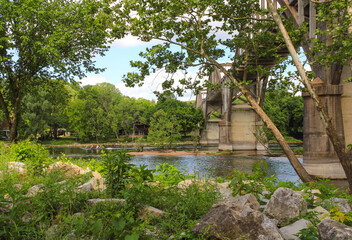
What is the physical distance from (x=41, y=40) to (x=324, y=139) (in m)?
14.7

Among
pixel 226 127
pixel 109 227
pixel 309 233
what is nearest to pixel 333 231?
pixel 309 233

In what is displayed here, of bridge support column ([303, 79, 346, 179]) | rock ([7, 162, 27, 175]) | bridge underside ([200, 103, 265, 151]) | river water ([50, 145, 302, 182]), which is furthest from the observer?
bridge underside ([200, 103, 265, 151])

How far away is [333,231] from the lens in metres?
2.93

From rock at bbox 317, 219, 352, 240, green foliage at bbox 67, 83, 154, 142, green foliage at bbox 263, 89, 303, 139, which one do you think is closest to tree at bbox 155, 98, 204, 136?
green foliage at bbox 67, 83, 154, 142

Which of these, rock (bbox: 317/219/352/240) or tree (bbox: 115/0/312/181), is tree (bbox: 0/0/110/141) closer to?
tree (bbox: 115/0/312/181)

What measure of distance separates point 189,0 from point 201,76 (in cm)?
302

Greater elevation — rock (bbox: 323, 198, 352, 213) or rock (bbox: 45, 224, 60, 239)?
rock (bbox: 323, 198, 352, 213)

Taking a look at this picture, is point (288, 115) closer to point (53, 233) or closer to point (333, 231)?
point (333, 231)

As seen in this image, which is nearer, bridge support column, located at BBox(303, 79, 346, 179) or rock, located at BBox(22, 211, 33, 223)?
rock, located at BBox(22, 211, 33, 223)

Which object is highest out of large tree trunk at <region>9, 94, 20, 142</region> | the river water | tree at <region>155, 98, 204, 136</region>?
tree at <region>155, 98, 204, 136</region>

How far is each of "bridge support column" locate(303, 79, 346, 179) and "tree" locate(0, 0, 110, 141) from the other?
1041 cm

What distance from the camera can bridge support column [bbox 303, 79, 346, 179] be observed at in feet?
43.3

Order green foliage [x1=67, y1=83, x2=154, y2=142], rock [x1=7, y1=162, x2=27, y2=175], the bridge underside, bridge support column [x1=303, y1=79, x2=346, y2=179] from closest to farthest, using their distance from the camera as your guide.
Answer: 1. rock [x1=7, y1=162, x2=27, y2=175]
2. bridge support column [x1=303, y1=79, x2=346, y2=179]
3. the bridge underside
4. green foliage [x1=67, y1=83, x2=154, y2=142]

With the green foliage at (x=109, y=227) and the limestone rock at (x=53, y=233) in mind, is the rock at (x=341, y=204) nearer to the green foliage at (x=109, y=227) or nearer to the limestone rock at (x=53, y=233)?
the green foliage at (x=109, y=227)
